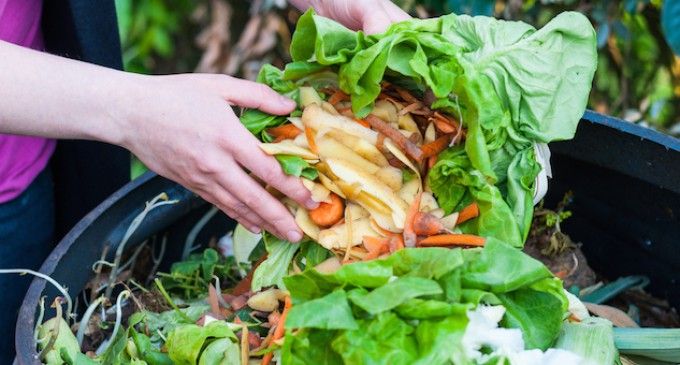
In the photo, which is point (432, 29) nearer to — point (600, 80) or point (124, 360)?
point (124, 360)

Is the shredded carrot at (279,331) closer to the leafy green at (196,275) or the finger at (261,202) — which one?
the finger at (261,202)

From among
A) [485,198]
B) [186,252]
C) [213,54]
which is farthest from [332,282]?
[213,54]

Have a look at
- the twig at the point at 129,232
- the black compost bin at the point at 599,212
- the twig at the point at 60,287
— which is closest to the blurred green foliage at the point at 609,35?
the black compost bin at the point at 599,212

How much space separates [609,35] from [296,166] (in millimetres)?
1613

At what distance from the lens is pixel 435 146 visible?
1.19 meters

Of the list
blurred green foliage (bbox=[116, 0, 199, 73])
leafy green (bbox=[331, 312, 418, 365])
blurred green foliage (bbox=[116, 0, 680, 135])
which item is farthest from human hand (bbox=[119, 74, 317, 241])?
blurred green foliage (bbox=[116, 0, 199, 73])

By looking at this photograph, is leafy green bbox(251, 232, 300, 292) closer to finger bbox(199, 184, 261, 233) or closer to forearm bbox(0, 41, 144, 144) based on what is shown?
finger bbox(199, 184, 261, 233)

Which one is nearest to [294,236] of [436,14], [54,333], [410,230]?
[410,230]

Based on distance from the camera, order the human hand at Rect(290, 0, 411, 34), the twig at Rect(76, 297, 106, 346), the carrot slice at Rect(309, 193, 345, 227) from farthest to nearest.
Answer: the twig at Rect(76, 297, 106, 346) → the human hand at Rect(290, 0, 411, 34) → the carrot slice at Rect(309, 193, 345, 227)

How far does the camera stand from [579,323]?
4.00 feet

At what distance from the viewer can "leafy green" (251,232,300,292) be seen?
4.15ft

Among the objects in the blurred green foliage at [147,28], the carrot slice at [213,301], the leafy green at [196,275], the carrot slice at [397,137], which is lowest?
the blurred green foliage at [147,28]

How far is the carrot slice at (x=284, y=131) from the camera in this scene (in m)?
1.21

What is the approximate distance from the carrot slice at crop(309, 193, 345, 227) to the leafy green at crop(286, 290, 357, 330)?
0.19m
